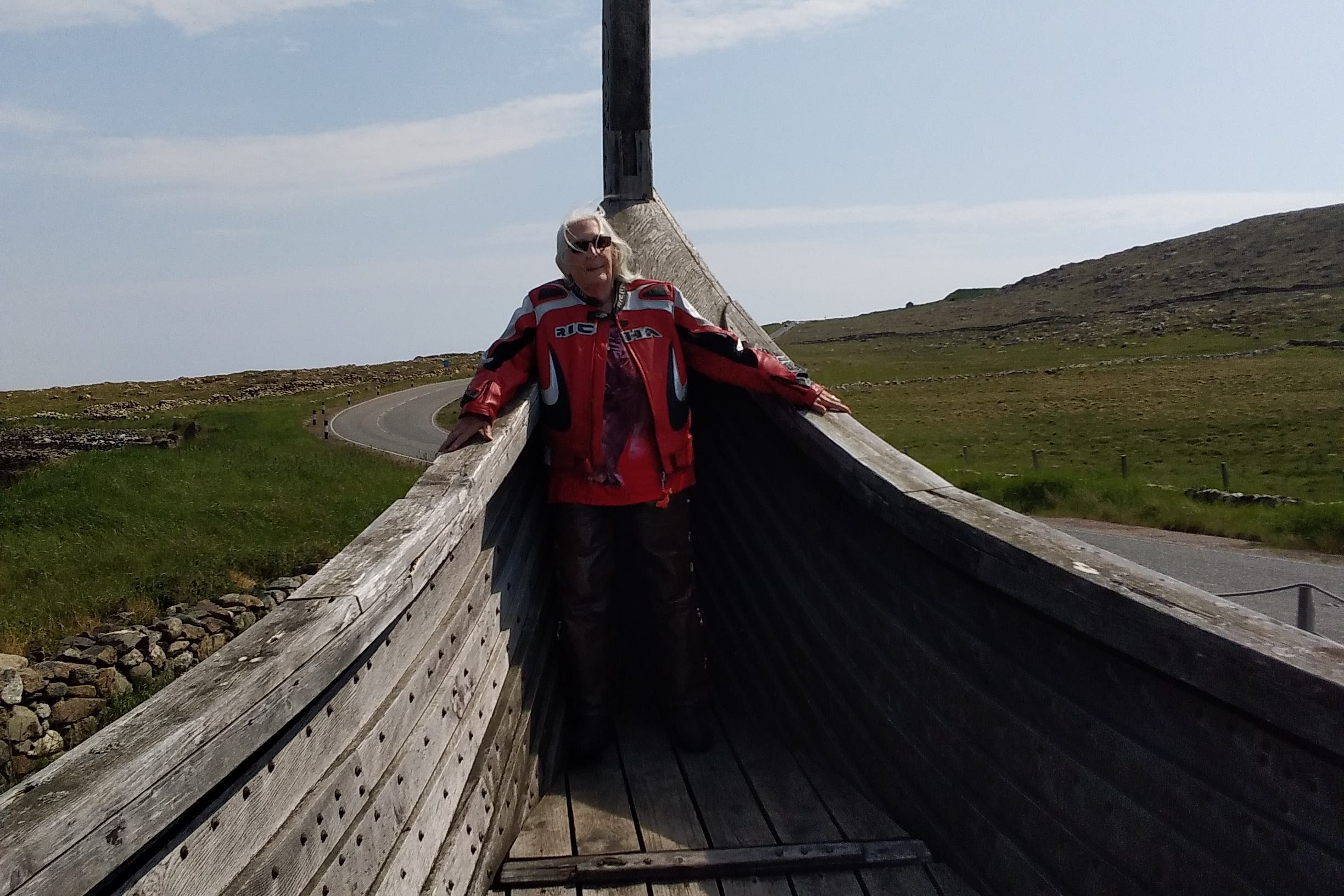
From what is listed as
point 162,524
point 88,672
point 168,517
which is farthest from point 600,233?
Result: point 168,517

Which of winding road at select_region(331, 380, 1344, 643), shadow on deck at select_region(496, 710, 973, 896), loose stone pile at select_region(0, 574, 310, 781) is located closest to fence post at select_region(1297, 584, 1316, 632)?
winding road at select_region(331, 380, 1344, 643)

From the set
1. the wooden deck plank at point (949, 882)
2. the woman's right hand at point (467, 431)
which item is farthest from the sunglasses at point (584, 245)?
the wooden deck plank at point (949, 882)

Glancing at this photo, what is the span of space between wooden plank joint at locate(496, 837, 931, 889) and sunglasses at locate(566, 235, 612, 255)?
1.91 meters

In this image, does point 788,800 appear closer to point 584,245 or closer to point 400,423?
point 584,245

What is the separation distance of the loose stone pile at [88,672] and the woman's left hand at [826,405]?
7226mm

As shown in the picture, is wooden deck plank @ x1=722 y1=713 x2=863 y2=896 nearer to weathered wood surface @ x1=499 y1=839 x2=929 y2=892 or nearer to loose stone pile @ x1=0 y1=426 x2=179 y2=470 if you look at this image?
weathered wood surface @ x1=499 y1=839 x2=929 y2=892

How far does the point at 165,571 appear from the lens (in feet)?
44.5

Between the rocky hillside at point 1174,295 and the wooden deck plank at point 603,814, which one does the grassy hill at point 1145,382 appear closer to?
the rocky hillside at point 1174,295

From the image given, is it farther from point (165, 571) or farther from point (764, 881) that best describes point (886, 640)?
point (165, 571)

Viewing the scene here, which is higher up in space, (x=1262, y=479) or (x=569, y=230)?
(x=569, y=230)

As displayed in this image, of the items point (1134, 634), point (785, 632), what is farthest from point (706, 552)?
point (1134, 634)

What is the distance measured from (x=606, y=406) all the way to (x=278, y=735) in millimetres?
2053

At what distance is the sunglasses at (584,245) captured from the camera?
3.61 m

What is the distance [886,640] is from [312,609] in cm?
180
